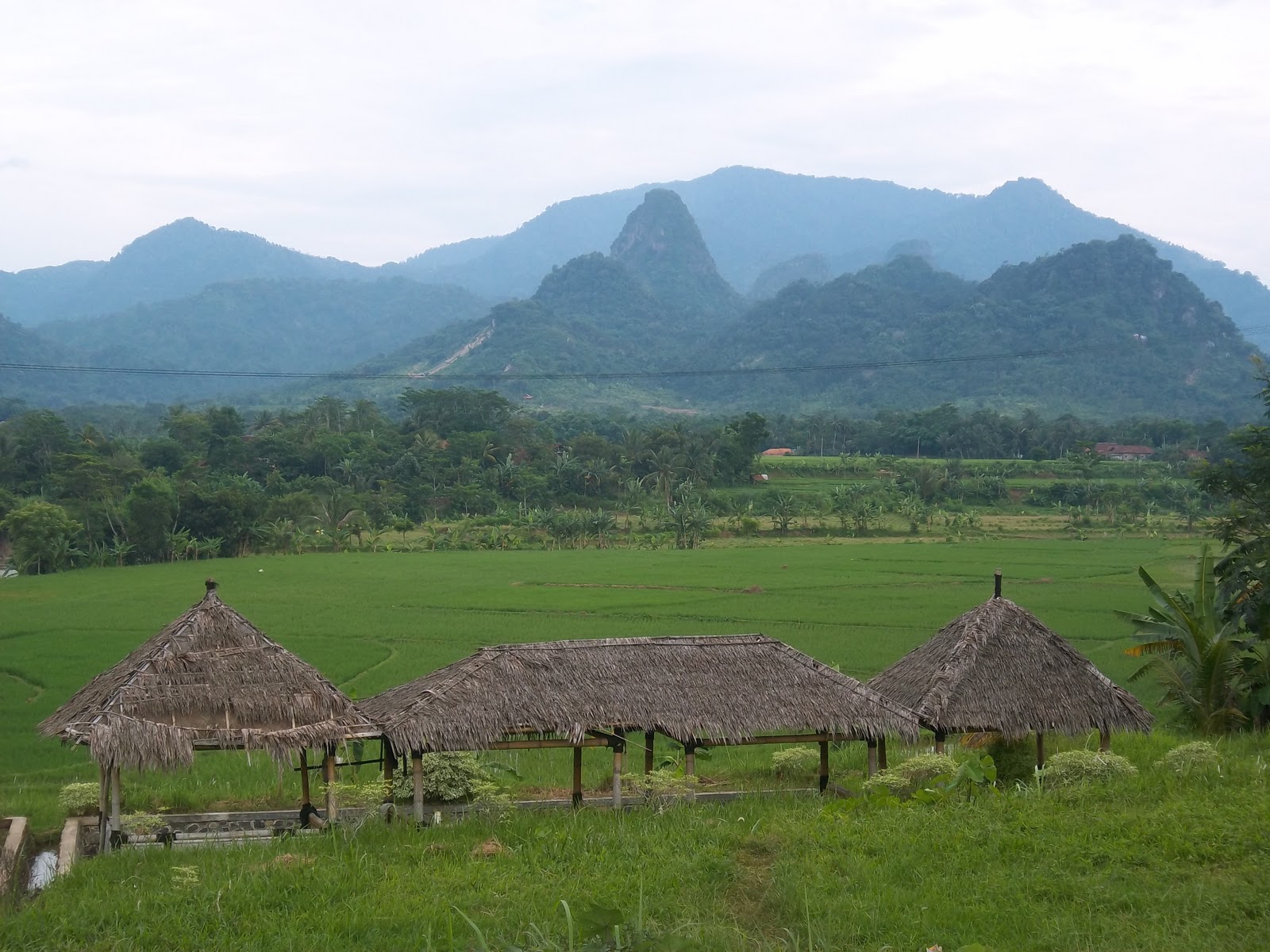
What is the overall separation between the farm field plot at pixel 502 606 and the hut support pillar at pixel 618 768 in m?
2.51

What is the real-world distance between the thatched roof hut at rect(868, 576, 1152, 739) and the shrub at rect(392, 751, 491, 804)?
442cm

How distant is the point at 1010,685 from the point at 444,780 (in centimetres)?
576

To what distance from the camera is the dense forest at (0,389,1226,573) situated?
40156 mm

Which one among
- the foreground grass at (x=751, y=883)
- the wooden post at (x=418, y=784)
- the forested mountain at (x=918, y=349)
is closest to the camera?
the foreground grass at (x=751, y=883)

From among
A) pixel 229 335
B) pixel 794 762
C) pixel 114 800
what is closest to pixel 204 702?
pixel 114 800

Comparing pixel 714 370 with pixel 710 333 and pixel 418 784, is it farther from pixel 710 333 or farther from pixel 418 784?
pixel 418 784

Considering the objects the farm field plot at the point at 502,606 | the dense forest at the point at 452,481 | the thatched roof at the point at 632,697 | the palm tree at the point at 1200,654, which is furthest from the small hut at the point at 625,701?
the dense forest at the point at 452,481

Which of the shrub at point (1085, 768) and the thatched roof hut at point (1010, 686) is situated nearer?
the shrub at point (1085, 768)

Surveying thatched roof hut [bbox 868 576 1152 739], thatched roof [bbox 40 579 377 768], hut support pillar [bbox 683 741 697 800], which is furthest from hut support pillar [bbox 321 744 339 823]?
thatched roof hut [bbox 868 576 1152 739]

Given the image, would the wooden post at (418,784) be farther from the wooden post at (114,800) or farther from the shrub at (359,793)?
the wooden post at (114,800)

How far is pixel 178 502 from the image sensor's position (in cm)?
3984

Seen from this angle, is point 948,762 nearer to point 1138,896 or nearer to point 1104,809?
point 1104,809

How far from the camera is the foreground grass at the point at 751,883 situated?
24.5ft

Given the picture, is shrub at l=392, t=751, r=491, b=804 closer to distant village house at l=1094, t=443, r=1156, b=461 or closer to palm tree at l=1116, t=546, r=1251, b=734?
palm tree at l=1116, t=546, r=1251, b=734
